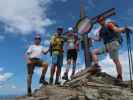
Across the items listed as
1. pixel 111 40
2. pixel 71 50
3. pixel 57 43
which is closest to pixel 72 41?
pixel 71 50

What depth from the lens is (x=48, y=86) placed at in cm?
1496

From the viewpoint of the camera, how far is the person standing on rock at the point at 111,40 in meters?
14.0

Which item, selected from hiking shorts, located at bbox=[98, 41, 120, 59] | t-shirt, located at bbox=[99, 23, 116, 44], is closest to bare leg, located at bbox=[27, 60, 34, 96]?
t-shirt, located at bbox=[99, 23, 116, 44]

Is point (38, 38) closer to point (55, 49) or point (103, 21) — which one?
point (55, 49)

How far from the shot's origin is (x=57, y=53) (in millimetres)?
15750

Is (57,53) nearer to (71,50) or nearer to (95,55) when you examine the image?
(71,50)

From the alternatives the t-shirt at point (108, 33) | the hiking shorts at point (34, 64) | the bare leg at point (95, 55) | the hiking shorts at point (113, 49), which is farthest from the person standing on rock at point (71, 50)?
the hiking shorts at point (113, 49)

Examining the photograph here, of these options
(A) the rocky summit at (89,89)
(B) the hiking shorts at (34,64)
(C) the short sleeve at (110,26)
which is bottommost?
(A) the rocky summit at (89,89)

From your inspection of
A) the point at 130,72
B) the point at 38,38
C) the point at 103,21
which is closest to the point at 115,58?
the point at 130,72

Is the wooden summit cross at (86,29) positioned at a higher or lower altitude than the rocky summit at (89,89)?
higher

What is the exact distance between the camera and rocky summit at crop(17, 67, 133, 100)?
13.8 metres

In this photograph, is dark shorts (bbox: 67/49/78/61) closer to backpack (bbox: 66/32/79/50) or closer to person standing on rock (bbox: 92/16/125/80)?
backpack (bbox: 66/32/79/50)

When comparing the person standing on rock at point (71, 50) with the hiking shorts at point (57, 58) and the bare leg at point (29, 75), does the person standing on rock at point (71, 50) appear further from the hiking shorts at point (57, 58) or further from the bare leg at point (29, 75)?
the bare leg at point (29, 75)

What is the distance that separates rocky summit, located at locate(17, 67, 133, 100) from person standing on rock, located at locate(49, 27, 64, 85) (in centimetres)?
76
